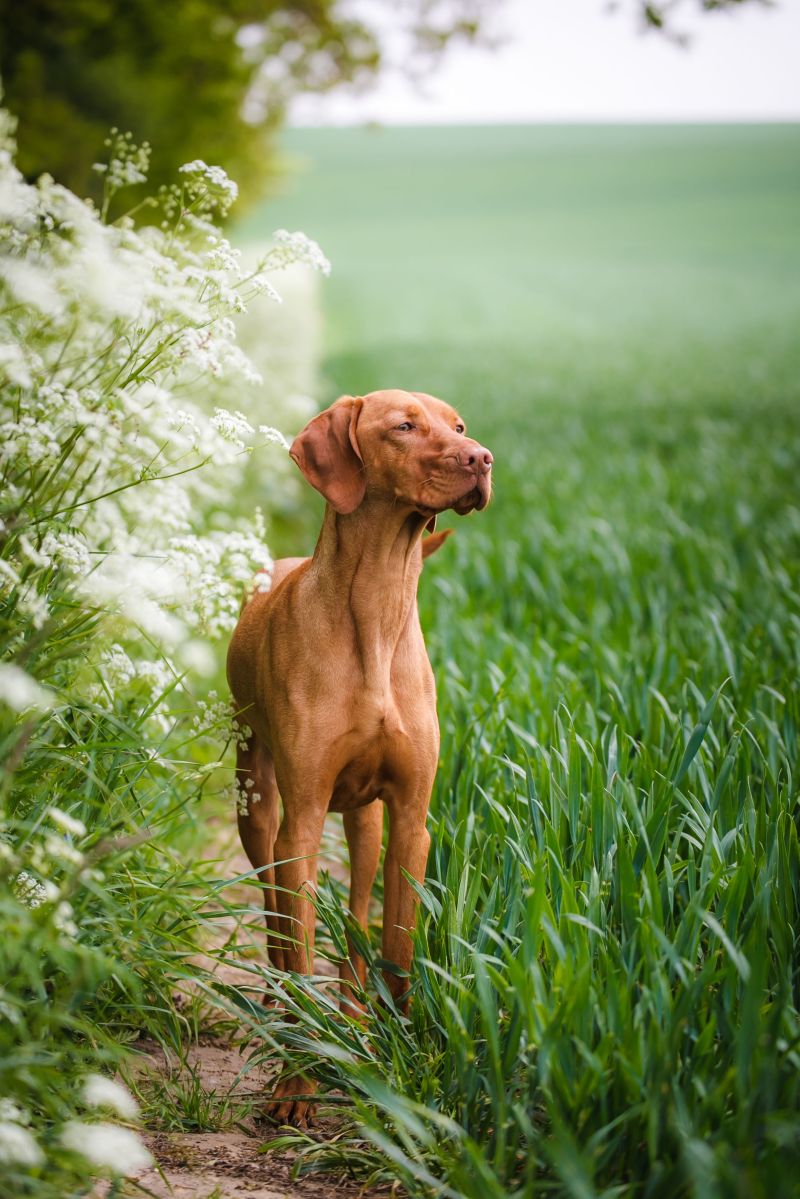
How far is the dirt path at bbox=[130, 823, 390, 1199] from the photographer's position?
218 centimetres

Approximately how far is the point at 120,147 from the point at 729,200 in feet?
190

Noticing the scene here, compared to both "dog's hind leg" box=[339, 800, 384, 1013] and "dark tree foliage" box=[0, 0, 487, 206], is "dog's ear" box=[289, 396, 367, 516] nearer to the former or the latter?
"dog's hind leg" box=[339, 800, 384, 1013]

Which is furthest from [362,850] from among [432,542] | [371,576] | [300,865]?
[432,542]

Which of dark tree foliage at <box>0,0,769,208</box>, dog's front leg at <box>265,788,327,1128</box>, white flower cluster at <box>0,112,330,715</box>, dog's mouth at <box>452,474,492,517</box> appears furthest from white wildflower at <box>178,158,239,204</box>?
dark tree foliage at <box>0,0,769,208</box>

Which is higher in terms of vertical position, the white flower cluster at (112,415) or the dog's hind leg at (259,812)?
the white flower cluster at (112,415)

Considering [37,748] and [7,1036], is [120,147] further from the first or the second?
[7,1036]

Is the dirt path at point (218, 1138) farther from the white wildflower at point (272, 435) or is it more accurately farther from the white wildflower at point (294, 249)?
the white wildflower at point (294, 249)

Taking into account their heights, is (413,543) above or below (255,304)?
below

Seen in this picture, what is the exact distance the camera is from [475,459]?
253cm

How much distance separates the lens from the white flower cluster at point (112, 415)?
2395 mm

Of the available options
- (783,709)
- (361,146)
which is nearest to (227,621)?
(783,709)

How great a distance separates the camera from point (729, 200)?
54.8m

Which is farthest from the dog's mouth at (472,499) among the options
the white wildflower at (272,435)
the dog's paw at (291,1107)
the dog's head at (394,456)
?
the dog's paw at (291,1107)

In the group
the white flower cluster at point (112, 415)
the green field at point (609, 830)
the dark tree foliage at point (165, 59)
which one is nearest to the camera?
the green field at point (609, 830)
